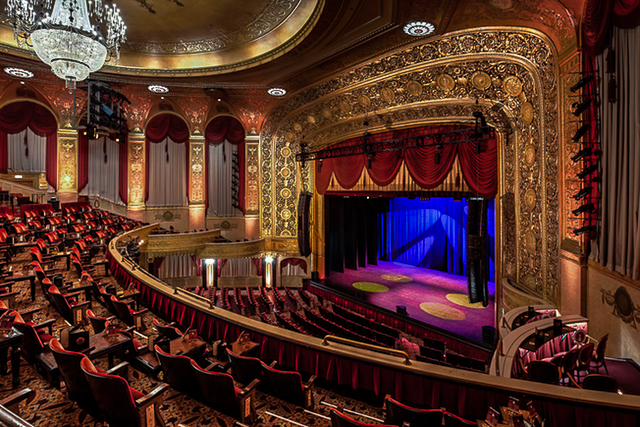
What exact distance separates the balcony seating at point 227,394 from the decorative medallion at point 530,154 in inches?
269

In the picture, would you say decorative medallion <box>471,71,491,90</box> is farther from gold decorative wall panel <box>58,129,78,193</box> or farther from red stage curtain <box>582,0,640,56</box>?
gold decorative wall panel <box>58,129,78,193</box>

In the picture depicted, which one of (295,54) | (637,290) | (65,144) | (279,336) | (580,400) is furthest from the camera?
(65,144)

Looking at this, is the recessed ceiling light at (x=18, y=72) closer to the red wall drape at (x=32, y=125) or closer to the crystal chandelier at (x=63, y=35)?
the red wall drape at (x=32, y=125)

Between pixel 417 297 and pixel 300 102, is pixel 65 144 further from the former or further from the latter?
pixel 417 297

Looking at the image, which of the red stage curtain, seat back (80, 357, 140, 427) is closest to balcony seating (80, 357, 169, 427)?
seat back (80, 357, 140, 427)

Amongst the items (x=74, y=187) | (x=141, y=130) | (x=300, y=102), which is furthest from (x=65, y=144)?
(x=300, y=102)

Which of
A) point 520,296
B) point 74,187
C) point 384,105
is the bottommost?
point 520,296

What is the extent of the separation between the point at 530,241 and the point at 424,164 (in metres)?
3.55

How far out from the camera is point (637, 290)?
4.12m

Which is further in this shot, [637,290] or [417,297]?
[417,297]

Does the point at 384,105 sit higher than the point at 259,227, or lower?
higher

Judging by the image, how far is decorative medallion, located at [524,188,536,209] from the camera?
673cm

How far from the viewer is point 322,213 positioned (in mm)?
13109

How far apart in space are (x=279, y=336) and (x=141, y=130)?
45.7ft
